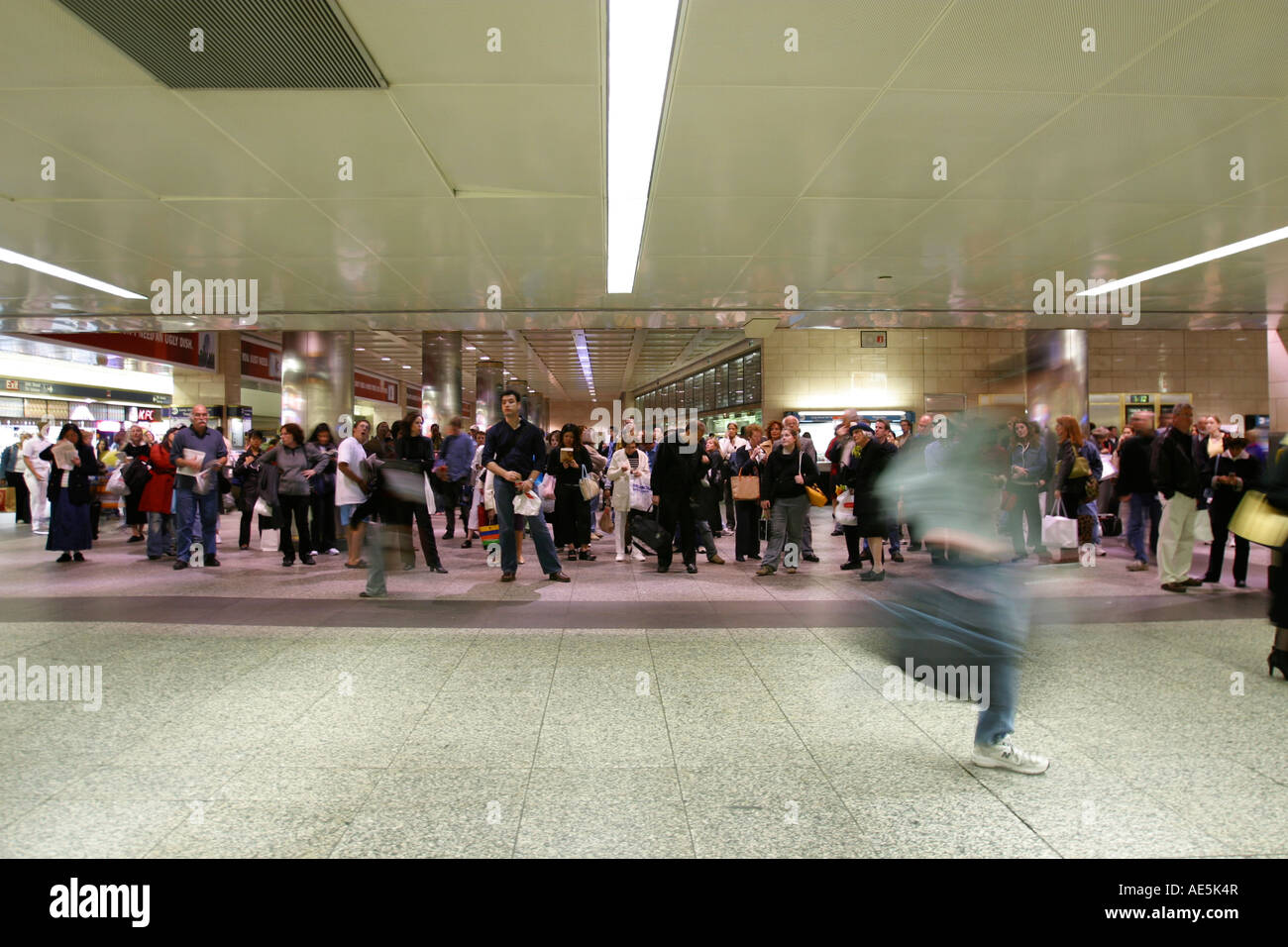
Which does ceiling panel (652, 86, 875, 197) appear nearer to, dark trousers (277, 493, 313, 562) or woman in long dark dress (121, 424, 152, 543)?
dark trousers (277, 493, 313, 562)

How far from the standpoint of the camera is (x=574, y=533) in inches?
412

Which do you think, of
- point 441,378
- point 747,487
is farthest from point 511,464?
point 441,378

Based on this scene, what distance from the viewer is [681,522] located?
9.23 meters

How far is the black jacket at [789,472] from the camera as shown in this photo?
862 centimetres

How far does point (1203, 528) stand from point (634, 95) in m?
7.49

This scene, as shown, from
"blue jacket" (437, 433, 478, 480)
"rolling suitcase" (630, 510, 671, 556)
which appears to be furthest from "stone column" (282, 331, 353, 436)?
"rolling suitcase" (630, 510, 671, 556)

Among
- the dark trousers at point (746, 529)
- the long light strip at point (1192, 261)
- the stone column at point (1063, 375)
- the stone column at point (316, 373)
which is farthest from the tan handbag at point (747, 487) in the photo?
the stone column at point (1063, 375)

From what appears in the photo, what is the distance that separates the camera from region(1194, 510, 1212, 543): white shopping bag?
25.6 ft

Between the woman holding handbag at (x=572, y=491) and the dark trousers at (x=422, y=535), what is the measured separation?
2.00 m

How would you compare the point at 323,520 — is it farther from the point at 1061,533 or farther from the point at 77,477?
the point at 1061,533

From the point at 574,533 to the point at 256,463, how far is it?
495 centimetres
